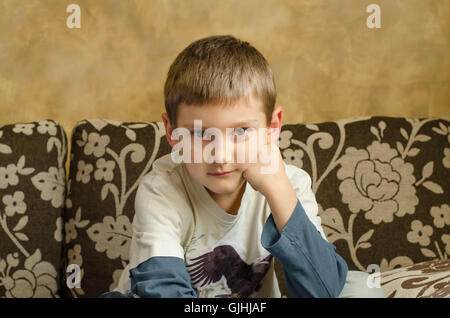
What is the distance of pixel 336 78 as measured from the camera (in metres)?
1.71

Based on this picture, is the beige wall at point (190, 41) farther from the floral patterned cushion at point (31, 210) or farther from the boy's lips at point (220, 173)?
the boy's lips at point (220, 173)

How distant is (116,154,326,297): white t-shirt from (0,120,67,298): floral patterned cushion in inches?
13.9

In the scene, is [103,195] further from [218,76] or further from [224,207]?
[218,76]

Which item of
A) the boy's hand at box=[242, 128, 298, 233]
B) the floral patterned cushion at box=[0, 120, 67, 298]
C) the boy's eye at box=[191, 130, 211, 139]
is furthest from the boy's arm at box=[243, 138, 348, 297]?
the floral patterned cushion at box=[0, 120, 67, 298]

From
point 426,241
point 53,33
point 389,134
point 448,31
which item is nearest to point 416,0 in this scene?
point 448,31

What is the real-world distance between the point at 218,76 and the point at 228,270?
0.40 m

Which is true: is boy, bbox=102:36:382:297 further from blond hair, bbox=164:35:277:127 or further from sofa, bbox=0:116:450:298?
sofa, bbox=0:116:450:298

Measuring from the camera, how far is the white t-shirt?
1032 mm

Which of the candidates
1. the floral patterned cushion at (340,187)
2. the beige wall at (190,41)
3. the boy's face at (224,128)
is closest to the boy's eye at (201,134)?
the boy's face at (224,128)

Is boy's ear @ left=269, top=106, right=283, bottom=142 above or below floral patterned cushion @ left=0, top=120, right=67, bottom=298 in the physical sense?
above

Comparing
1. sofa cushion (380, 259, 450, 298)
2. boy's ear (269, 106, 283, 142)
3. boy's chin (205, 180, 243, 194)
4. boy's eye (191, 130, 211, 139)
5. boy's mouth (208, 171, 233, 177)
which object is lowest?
sofa cushion (380, 259, 450, 298)

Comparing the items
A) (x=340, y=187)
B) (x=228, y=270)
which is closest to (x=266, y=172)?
(x=228, y=270)

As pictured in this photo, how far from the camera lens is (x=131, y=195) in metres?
1.37

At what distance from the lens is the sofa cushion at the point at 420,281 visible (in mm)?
972
